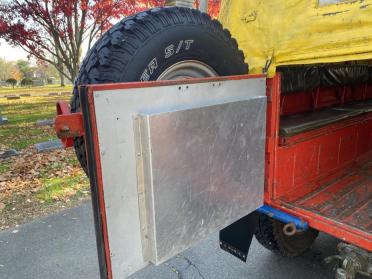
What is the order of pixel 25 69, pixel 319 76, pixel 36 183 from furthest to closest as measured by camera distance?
pixel 25 69, pixel 36 183, pixel 319 76

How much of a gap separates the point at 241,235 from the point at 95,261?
5.22ft

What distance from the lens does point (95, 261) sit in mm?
3234

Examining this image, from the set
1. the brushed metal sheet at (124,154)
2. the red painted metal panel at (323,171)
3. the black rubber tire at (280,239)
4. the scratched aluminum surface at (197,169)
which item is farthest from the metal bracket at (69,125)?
the black rubber tire at (280,239)

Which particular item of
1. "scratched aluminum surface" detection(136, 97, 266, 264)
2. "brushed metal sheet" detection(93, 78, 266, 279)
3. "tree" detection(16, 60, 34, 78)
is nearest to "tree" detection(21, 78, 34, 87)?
"tree" detection(16, 60, 34, 78)

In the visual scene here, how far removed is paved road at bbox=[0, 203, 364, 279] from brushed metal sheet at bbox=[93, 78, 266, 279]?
1768 millimetres

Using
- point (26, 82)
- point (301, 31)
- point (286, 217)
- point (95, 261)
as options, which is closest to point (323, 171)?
point (286, 217)

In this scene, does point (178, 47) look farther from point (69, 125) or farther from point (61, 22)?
point (61, 22)

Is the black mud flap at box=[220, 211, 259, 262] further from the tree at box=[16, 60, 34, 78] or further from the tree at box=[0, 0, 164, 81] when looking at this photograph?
the tree at box=[16, 60, 34, 78]

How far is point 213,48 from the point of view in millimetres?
1840

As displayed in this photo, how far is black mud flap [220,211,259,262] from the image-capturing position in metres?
2.38

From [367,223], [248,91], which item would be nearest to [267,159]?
[248,91]

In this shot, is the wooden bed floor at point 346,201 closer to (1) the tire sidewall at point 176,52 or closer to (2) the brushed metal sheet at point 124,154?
(1) the tire sidewall at point 176,52

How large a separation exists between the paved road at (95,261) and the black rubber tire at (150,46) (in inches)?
68.2

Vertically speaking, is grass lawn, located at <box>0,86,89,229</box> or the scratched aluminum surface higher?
the scratched aluminum surface
